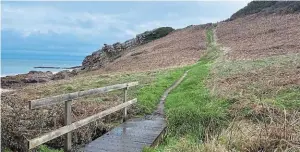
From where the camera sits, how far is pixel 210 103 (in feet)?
36.3

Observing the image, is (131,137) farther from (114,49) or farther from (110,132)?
(114,49)

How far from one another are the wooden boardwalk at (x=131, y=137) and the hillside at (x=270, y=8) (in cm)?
4505

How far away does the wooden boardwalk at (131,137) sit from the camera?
26.3 ft

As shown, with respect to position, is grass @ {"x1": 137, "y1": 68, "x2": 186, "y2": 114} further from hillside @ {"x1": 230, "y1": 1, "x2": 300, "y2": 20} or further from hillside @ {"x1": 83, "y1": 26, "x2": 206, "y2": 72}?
hillside @ {"x1": 230, "y1": 1, "x2": 300, "y2": 20}

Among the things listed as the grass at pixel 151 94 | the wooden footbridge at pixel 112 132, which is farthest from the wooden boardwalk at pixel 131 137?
the grass at pixel 151 94

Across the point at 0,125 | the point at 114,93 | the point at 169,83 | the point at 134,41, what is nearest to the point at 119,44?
the point at 134,41

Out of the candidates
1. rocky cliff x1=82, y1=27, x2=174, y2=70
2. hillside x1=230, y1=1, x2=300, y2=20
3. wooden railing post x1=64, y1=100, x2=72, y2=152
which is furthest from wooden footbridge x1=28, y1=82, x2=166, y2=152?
hillside x1=230, y1=1, x2=300, y2=20

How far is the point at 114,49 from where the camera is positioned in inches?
2068

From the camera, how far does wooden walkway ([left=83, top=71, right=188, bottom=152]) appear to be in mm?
8030

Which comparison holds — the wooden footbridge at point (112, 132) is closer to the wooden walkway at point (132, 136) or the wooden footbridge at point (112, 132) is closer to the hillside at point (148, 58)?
the wooden walkway at point (132, 136)

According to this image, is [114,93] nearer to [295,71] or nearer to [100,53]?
[295,71]

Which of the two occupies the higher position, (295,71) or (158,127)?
(295,71)

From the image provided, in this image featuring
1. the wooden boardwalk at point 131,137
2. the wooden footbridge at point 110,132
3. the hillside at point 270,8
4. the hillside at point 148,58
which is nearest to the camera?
the wooden footbridge at point 110,132

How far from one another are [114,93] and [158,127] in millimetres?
5544
